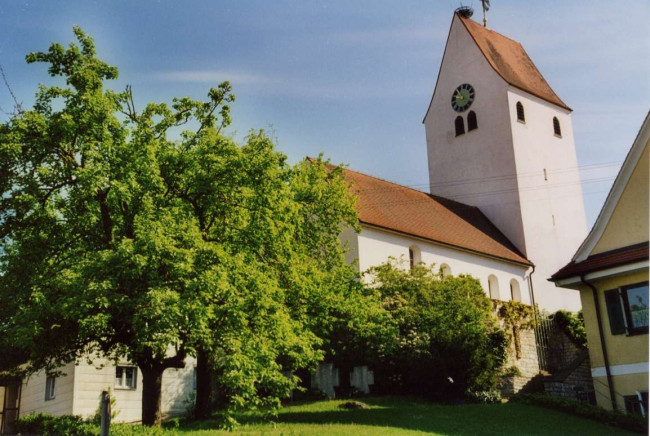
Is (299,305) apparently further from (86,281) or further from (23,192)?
(23,192)

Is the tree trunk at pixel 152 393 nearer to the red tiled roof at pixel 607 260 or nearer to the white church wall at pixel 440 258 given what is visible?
the red tiled roof at pixel 607 260

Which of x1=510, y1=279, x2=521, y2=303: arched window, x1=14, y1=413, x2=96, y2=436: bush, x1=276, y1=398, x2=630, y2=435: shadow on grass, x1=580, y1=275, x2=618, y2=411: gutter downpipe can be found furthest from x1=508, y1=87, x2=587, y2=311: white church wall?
x1=14, y1=413, x2=96, y2=436: bush

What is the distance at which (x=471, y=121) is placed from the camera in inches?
1811

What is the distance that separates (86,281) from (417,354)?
13.6 metres

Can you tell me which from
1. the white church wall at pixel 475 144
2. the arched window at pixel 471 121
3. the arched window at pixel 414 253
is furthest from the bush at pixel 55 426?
the arched window at pixel 471 121

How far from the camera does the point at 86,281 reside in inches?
Result: 621

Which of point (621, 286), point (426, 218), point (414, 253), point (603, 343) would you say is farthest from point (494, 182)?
point (603, 343)

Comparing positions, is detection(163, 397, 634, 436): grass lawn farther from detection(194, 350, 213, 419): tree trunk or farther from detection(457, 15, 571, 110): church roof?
detection(457, 15, 571, 110): church roof

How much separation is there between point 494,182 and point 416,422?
27694mm

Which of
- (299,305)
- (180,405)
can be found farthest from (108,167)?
(180,405)

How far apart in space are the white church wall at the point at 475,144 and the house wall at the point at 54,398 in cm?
2724

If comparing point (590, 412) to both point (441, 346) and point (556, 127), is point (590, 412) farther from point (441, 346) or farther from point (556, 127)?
point (556, 127)

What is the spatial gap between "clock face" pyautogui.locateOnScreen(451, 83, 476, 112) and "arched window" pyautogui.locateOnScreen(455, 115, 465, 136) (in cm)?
64

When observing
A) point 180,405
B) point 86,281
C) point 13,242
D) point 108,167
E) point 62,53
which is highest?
point 62,53
